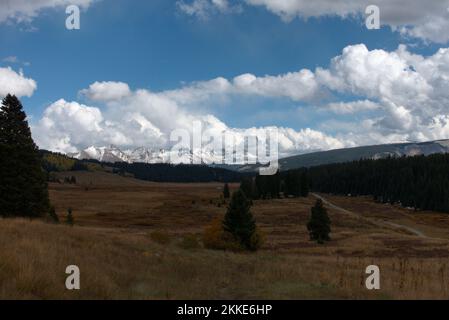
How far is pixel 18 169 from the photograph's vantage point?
32469 mm

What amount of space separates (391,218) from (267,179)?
48002 millimetres

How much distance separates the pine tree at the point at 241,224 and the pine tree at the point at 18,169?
47.6 ft

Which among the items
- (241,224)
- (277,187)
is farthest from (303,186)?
(241,224)

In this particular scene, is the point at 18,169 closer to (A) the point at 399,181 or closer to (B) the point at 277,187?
(B) the point at 277,187

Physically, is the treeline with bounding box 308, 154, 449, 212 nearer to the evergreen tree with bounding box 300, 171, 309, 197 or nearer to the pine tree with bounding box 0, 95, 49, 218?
the evergreen tree with bounding box 300, 171, 309, 197

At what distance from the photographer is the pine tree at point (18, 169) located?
3194cm

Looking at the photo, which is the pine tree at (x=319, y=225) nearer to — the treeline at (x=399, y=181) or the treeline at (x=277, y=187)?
the treeline at (x=277, y=187)

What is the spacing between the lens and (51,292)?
938 centimetres

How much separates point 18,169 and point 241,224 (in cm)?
1753

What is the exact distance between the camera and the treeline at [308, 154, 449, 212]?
137 meters
